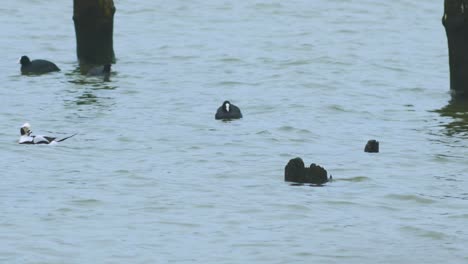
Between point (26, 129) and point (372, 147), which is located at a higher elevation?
point (26, 129)

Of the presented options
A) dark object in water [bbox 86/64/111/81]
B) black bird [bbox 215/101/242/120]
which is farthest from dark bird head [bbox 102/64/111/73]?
black bird [bbox 215/101/242/120]

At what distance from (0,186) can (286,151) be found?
201 inches

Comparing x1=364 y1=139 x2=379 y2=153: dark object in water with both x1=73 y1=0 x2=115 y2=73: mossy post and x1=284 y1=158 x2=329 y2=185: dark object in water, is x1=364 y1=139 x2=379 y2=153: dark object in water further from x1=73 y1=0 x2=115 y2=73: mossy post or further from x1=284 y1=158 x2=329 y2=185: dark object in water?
x1=73 y1=0 x2=115 y2=73: mossy post

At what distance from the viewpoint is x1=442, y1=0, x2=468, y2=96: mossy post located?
995 inches

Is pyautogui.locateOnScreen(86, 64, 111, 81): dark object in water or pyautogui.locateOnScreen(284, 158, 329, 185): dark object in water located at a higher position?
pyautogui.locateOnScreen(284, 158, 329, 185): dark object in water

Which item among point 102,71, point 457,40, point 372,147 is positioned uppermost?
point 457,40

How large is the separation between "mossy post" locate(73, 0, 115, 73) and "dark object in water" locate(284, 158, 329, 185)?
38.8 ft

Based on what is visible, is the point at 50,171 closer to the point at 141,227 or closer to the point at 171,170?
the point at 171,170

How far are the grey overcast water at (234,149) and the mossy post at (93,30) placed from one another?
1.50 ft

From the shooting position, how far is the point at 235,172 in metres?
19.7

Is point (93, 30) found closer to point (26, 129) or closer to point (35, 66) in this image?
point (35, 66)

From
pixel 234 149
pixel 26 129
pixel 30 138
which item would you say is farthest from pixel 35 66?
pixel 234 149

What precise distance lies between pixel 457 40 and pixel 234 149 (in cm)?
613

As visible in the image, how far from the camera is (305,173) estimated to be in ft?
61.0
